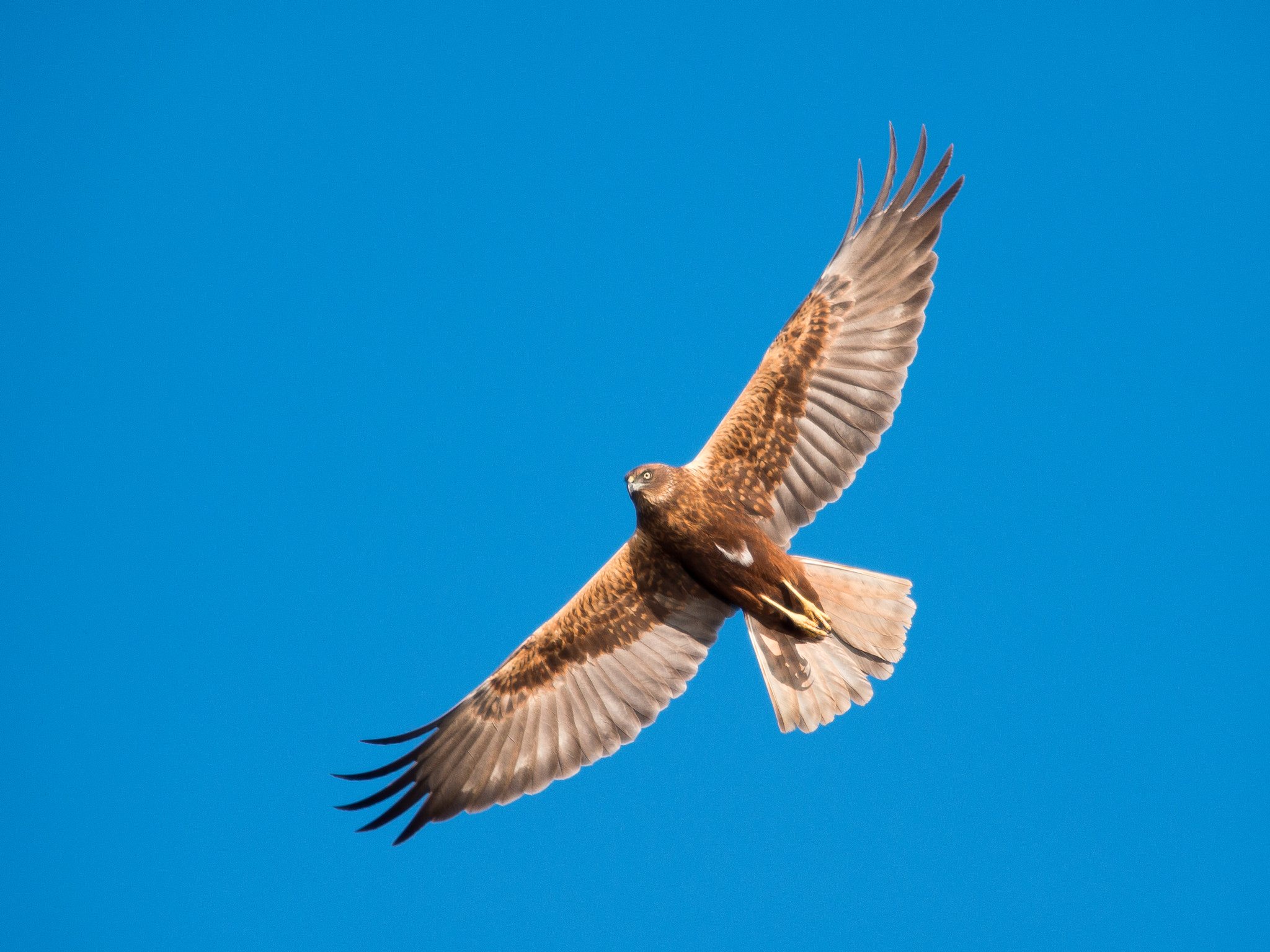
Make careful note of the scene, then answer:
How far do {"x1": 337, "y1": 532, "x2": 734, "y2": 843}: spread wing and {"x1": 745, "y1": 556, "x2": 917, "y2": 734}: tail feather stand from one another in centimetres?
47

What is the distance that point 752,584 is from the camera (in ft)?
21.9

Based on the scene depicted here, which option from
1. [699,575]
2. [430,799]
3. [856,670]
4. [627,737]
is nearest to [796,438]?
[699,575]

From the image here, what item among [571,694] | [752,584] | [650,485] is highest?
[650,485]

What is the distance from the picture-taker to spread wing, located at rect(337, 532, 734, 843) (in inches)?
277

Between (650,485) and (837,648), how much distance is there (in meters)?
1.62

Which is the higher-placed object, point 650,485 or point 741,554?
point 650,485

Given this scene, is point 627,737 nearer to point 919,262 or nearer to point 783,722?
point 783,722

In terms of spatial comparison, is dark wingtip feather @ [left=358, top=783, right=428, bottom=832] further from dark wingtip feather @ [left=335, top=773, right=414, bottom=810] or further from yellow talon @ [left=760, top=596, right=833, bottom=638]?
yellow talon @ [left=760, top=596, right=833, bottom=638]

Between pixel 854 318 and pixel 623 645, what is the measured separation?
2461mm

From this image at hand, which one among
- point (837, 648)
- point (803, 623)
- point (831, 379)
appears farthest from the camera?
point (837, 648)

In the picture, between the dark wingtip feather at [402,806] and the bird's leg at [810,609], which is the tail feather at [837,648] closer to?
the bird's leg at [810,609]

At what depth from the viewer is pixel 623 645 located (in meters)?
7.17

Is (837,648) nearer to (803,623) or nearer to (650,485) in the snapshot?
(803,623)

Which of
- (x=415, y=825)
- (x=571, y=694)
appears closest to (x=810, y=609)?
(x=571, y=694)
